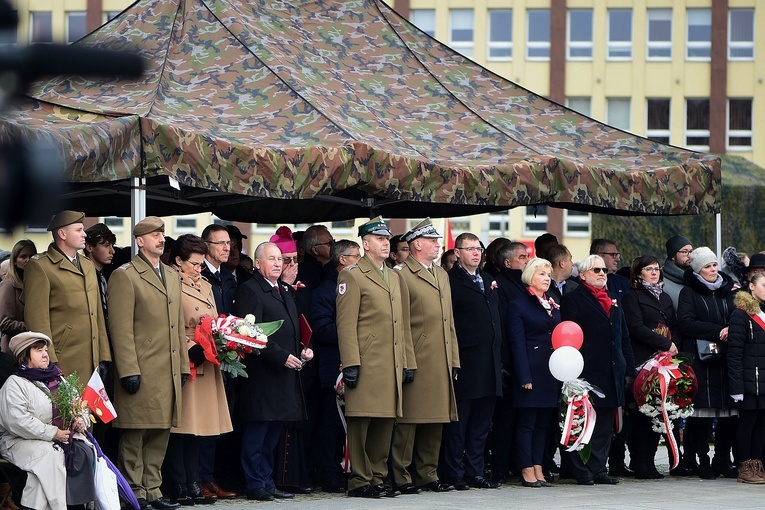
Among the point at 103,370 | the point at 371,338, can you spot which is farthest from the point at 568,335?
the point at 103,370

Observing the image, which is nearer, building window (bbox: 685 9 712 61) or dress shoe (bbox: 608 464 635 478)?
dress shoe (bbox: 608 464 635 478)

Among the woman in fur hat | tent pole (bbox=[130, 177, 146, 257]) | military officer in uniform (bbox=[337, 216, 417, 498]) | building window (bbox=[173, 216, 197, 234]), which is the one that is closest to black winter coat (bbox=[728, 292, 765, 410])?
the woman in fur hat

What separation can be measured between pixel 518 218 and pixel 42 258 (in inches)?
1278

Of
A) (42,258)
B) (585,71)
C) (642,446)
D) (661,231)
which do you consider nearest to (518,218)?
(585,71)

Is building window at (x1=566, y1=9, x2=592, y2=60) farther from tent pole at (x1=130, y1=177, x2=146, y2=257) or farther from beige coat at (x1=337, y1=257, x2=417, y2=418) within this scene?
tent pole at (x1=130, y1=177, x2=146, y2=257)

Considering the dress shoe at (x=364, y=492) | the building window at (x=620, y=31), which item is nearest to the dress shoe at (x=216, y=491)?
the dress shoe at (x=364, y=492)

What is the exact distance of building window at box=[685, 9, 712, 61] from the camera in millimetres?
39156

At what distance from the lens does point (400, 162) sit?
9.20m

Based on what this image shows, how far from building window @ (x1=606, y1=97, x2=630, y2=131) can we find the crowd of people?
2925cm

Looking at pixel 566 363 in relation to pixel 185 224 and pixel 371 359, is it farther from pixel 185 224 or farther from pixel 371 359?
pixel 185 224

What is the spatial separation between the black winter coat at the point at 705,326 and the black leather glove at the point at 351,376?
3126mm

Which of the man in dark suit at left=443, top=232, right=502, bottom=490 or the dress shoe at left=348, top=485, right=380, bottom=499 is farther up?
the man in dark suit at left=443, top=232, right=502, bottom=490

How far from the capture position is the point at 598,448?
1010 cm

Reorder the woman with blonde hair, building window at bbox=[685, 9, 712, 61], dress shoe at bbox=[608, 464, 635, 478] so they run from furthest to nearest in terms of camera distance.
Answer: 1. building window at bbox=[685, 9, 712, 61]
2. dress shoe at bbox=[608, 464, 635, 478]
3. the woman with blonde hair
